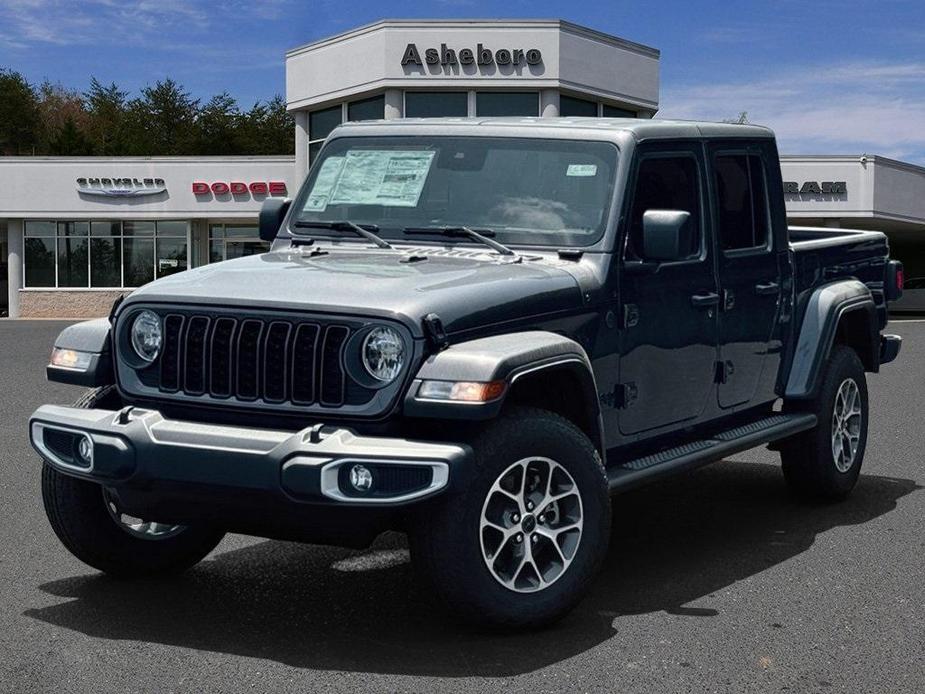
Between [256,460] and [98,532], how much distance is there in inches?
54.7

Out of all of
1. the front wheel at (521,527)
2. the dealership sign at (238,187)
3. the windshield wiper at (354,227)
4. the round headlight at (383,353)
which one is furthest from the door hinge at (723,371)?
the dealership sign at (238,187)

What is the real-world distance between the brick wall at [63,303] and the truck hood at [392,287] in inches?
1744

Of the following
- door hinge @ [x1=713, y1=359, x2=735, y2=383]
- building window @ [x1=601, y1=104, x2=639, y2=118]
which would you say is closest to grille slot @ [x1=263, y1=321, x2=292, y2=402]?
door hinge @ [x1=713, y1=359, x2=735, y2=383]

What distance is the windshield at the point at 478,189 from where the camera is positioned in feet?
20.8

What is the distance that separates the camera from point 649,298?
637 cm

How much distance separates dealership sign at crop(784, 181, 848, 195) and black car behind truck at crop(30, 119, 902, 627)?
42574mm

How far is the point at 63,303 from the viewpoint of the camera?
162 feet

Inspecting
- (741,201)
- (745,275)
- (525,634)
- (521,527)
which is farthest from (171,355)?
(741,201)

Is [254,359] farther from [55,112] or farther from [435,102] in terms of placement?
[55,112]

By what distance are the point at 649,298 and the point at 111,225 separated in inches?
1795

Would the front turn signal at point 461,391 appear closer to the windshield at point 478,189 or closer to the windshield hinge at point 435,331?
the windshield hinge at point 435,331

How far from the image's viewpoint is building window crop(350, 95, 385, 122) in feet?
138

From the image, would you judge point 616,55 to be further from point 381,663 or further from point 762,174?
point 381,663

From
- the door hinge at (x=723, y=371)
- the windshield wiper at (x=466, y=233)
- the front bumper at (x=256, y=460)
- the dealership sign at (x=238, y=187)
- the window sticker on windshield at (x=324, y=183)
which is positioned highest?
the dealership sign at (x=238, y=187)
